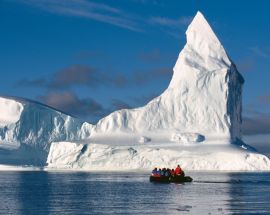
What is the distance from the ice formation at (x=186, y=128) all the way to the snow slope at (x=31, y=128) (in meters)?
2.26

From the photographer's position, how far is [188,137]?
11350 centimetres

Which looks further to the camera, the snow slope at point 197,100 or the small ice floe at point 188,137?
the snow slope at point 197,100

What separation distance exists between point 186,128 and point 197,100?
220 inches

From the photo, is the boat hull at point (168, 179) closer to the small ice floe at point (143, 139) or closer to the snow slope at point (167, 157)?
the snow slope at point (167, 157)

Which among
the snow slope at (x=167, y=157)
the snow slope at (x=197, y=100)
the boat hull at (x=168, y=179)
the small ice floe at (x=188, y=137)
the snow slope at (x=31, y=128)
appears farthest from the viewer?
the snow slope at (x=31, y=128)

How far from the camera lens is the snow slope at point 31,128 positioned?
128750 mm

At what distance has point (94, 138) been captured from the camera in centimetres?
11994

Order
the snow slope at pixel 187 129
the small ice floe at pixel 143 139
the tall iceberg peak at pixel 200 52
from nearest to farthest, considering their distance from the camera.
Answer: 1. the snow slope at pixel 187 129
2. the small ice floe at pixel 143 139
3. the tall iceberg peak at pixel 200 52

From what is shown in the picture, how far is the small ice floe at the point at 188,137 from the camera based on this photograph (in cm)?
11312

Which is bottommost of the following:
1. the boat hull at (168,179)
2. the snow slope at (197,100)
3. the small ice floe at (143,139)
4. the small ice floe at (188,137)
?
the boat hull at (168,179)

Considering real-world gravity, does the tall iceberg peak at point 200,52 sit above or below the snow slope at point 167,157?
above

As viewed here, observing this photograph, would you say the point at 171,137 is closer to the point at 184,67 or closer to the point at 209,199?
the point at 184,67

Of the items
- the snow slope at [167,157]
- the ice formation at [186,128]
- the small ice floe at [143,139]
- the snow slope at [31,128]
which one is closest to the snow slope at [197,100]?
the ice formation at [186,128]

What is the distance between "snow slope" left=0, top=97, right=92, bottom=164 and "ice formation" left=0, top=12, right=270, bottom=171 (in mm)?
2261
